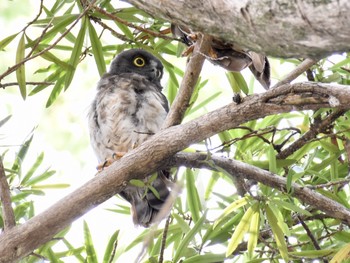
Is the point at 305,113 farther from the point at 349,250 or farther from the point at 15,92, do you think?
the point at 15,92

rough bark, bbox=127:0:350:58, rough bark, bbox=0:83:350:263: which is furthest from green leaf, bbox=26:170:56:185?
rough bark, bbox=127:0:350:58

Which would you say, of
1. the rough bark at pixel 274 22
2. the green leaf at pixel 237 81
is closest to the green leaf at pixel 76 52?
the green leaf at pixel 237 81

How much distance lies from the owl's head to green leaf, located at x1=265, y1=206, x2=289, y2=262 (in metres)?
1.64

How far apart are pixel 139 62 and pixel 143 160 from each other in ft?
6.59

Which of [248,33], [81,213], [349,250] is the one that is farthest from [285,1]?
[349,250]

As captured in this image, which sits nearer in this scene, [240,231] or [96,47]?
[240,231]

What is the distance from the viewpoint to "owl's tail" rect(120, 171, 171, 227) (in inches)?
135

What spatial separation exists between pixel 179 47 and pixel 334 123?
668 mm

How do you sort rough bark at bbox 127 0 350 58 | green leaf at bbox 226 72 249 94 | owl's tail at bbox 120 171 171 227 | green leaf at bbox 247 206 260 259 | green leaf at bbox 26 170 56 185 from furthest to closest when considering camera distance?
owl's tail at bbox 120 171 171 227
green leaf at bbox 26 170 56 185
green leaf at bbox 226 72 249 94
green leaf at bbox 247 206 260 259
rough bark at bbox 127 0 350 58

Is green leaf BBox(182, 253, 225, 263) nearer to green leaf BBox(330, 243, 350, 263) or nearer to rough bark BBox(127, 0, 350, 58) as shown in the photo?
green leaf BBox(330, 243, 350, 263)

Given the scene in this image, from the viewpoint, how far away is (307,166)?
9.07ft

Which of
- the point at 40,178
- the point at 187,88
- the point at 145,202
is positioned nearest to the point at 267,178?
the point at 187,88

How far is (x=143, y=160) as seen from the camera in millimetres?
2186

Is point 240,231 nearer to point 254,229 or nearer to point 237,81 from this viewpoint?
point 254,229
